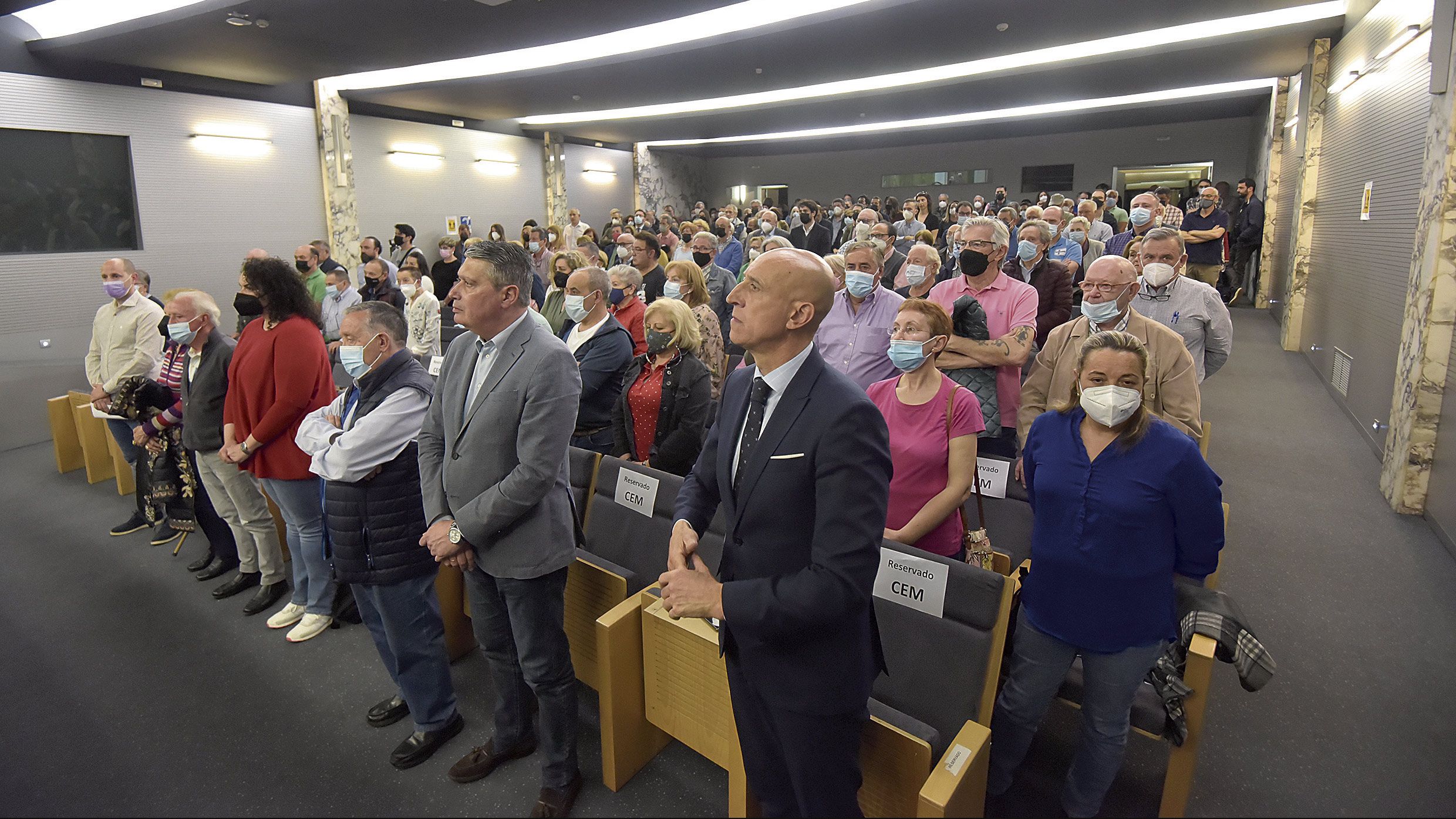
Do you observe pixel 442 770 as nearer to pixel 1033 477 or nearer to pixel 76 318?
pixel 1033 477

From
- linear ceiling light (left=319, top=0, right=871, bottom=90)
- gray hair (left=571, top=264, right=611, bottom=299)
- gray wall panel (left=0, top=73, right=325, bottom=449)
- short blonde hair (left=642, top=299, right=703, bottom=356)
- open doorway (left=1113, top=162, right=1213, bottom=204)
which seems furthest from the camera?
open doorway (left=1113, top=162, right=1213, bottom=204)

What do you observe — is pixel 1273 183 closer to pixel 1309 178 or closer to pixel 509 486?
pixel 1309 178

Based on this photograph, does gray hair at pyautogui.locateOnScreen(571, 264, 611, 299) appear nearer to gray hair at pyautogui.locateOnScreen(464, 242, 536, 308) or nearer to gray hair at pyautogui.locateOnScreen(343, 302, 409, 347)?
gray hair at pyautogui.locateOnScreen(343, 302, 409, 347)

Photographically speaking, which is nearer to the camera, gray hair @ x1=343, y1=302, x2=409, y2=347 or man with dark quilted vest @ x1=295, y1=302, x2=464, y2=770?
man with dark quilted vest @ x1=295, y1=302, x2=464, y2=770

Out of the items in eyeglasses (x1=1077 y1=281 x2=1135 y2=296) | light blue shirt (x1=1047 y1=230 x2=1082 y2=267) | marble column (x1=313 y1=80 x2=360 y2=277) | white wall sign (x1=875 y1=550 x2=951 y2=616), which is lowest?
white wall sign (x1=875 y1=550 x2=951 y2=616)

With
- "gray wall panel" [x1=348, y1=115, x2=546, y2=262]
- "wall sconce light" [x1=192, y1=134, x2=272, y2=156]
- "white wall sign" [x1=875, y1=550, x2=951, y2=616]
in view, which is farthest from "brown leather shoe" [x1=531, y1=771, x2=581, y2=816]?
"gray wall panel" [x1=348, y1=115, x2=546, y2=262]

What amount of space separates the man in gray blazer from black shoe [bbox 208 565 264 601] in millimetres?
2155

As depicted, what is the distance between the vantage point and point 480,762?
90.7 inches

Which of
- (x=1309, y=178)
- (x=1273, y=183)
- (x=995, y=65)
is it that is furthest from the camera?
(x=1273, y=183)

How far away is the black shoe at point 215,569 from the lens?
3844 mm

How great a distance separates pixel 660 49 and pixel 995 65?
4620 mm

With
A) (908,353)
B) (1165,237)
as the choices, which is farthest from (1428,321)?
(908,353)

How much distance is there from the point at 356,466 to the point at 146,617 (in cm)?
210

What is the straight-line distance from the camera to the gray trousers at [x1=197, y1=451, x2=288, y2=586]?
354 centimetres
